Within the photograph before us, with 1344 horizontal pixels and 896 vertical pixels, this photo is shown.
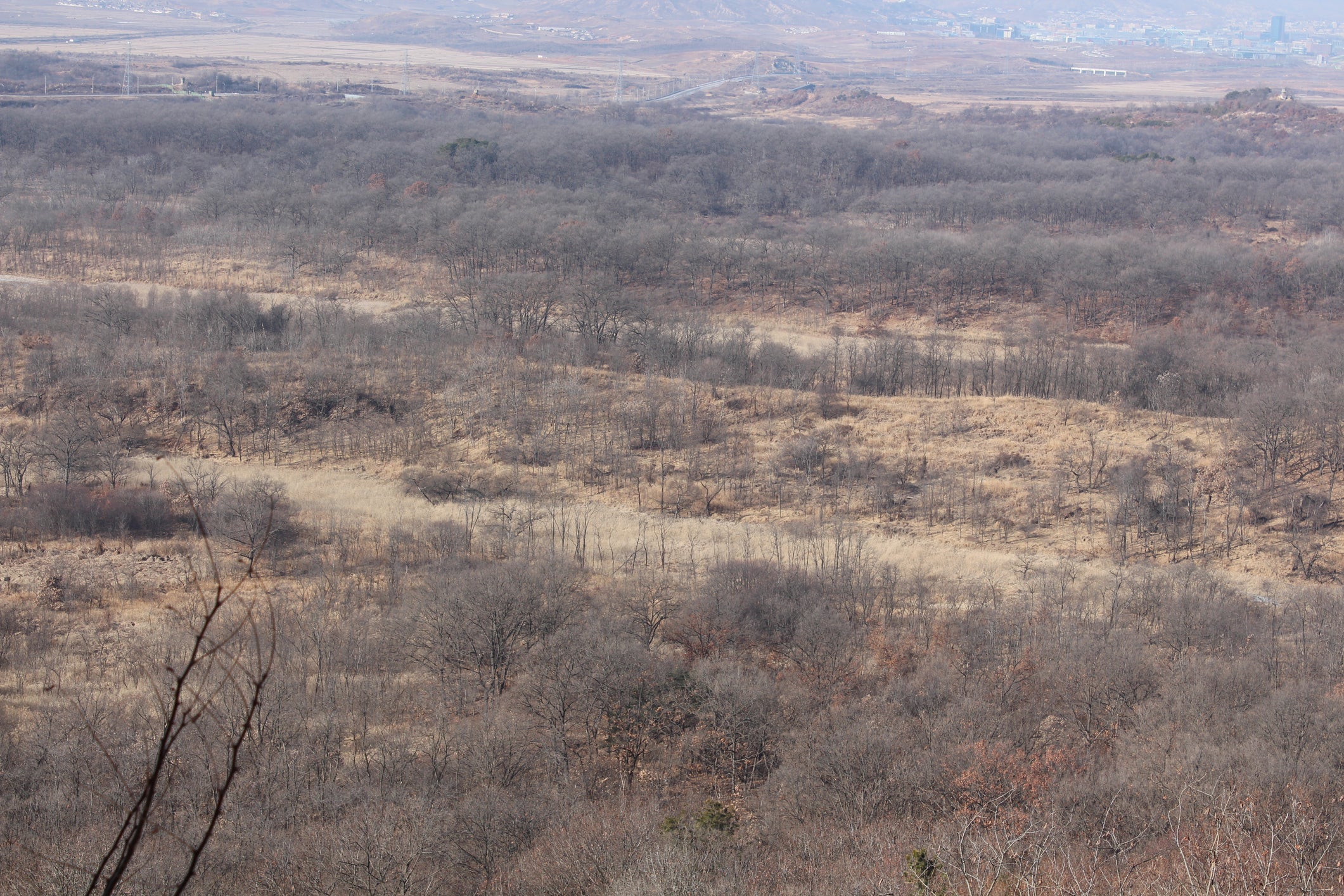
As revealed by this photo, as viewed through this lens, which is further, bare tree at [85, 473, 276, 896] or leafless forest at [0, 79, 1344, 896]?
leafless forest at [0, 79, 1344, 896]

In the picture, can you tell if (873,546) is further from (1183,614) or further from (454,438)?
(454,438)

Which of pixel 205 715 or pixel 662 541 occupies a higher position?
pixel 662 541

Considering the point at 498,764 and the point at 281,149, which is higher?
the point at 281,149

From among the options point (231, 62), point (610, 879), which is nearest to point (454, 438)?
point (610, 879)

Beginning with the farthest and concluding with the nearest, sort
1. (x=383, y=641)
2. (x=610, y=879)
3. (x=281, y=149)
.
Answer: (x=281, y=149), (x=383, y=641), (x=610, y=879)

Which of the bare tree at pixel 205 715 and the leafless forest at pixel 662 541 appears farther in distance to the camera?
the leafless forest at pixel 662 541

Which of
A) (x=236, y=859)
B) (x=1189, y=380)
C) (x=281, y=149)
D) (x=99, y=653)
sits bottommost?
(x=99, y=653)

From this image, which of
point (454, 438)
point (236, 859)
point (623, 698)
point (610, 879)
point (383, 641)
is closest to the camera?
point (610, 879)

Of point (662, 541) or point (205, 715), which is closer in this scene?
point (205, 715)
